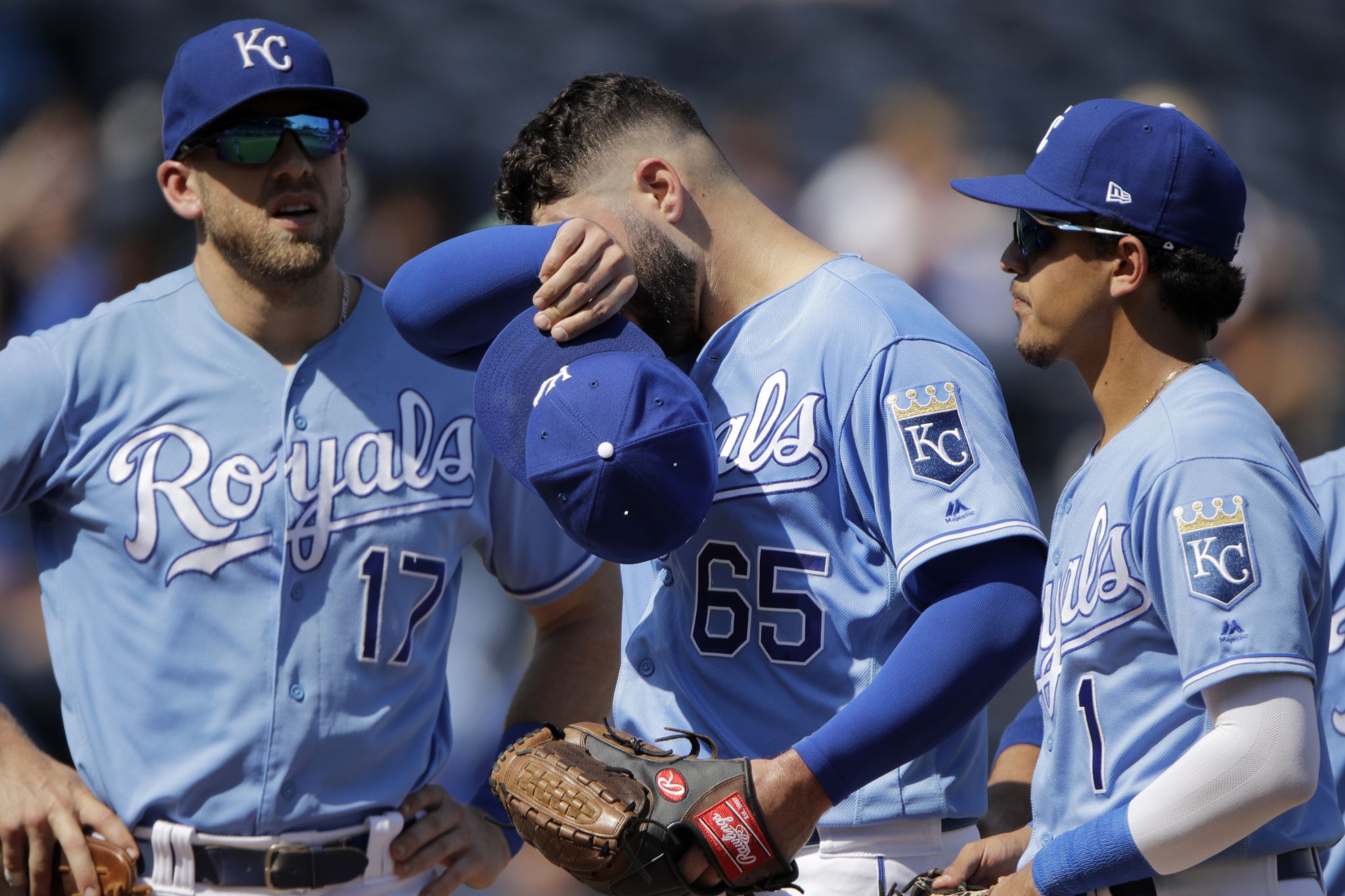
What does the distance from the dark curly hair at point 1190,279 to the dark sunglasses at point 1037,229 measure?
33mm

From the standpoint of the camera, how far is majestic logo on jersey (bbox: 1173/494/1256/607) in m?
1.76

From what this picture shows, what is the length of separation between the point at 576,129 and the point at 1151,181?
0.86m

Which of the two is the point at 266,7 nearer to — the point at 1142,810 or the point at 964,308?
the point at 964,308

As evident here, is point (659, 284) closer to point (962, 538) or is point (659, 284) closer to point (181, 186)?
point (962, 538)

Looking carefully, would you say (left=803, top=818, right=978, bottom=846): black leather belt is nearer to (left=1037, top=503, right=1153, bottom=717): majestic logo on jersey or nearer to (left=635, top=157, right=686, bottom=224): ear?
(left=1037, top=503, right=1153, bottom=717): majestic logo on jersey

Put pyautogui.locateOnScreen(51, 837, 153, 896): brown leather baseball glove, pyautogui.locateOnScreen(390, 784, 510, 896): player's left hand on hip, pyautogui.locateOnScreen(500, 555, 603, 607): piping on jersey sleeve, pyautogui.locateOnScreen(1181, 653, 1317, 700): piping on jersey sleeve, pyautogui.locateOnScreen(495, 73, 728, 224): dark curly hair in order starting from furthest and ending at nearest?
pyautogui.locateOnScreen(500, 555, 603, 607): piping on jersey sleeve, pyautogui.locateOnScreen(390, 784, 510, 896): player's left hand on hip, pyautogui.locateOnScreen(51, 837, 153, 896): brown leather baseball glove, pyautogui.locateOnScreen(495, 73, 728, 224): dark curly hair, pyautogui.locateOnScreen(1181, 653, 1317, 700): piping on jersey sleeve

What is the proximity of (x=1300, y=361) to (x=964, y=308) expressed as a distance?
117 centimetres

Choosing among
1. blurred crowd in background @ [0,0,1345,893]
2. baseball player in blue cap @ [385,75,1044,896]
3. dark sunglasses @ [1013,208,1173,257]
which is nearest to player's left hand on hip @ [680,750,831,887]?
baseball player in blue cap @ [385,75,1044,896]

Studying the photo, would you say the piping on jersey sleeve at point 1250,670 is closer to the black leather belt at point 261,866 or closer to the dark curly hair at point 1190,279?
the dark curly hair at point 1190,279

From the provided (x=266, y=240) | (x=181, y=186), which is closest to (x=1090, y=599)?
(x=266, y=240)

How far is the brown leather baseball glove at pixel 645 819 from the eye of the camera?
1787 millimetres

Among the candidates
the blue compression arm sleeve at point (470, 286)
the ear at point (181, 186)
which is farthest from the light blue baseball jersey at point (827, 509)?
the ear at point (181, 186)

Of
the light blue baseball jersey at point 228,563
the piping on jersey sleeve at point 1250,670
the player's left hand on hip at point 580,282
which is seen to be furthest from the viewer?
the light blue baseball jersey at point 228,563

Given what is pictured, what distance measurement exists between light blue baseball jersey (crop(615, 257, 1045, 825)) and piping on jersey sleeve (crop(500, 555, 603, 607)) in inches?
30.9
